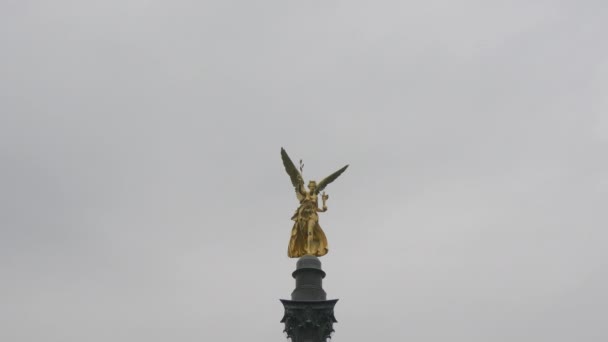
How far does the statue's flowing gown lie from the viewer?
125 ft

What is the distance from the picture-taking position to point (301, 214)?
38.8m

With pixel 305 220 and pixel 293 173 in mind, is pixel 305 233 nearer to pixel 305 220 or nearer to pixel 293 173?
pixel 305 220

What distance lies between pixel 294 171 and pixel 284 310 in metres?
7.19

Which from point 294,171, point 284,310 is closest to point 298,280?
point 284,310

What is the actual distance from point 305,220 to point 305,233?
0.58 m

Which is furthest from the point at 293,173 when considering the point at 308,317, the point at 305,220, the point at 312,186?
the point at 308,317

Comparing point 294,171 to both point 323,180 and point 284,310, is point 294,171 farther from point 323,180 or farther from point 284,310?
point 284,310

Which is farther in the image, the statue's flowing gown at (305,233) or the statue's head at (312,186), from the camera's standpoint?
the statue's head at (312,186)

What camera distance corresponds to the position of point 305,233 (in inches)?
1511

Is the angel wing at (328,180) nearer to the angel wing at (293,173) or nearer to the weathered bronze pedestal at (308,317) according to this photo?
the angel wing at (293,173)

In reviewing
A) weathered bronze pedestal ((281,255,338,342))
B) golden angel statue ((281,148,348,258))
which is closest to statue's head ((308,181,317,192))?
golden angel statue ((281,148,348,258))

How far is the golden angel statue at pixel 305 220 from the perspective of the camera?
38094 millimetres

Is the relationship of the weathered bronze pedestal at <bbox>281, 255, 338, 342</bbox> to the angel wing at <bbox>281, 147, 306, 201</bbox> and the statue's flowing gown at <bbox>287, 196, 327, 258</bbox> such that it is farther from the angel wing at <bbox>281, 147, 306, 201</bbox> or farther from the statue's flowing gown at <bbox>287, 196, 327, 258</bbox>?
the angel wing at <bbox>281, 147, 306, 201</bbox>

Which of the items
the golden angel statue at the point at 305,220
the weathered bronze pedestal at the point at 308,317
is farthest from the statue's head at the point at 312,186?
the weathered bronze pedestal at the point at 308,317
